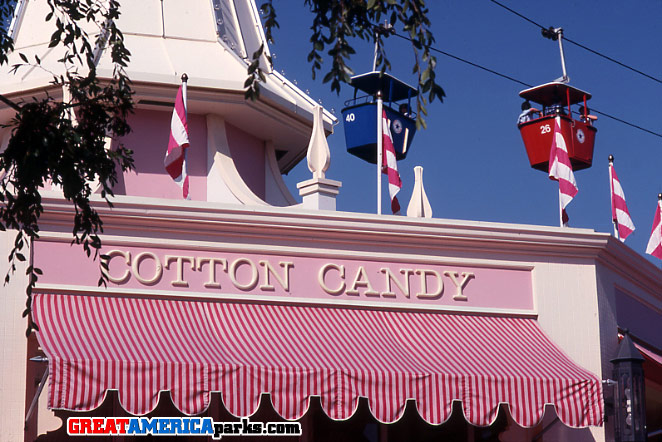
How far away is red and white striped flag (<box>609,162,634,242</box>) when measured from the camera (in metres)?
17.3

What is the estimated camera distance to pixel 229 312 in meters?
12.9

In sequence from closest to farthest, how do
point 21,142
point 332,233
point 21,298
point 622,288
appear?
point 21,142, point 21,298, point 332,233, point 622,288

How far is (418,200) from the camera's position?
17.2 m

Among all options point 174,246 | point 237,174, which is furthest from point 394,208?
point 174,246

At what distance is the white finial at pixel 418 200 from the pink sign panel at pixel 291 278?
3.18 m

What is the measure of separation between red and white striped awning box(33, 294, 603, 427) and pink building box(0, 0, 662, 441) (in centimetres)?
2

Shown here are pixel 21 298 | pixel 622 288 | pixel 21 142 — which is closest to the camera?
pixel 21 142

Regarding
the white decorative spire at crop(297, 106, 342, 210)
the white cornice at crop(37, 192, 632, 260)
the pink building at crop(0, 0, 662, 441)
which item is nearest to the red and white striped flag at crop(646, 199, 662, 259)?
the pink building at crop(0, 0, 662, 441)

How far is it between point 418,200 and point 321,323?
463 centimetres

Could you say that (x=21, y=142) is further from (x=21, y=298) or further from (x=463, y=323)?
(x=463, y=323)

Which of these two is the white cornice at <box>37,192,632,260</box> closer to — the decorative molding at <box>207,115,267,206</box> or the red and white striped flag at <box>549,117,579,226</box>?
the red and white striped flag at <box>549,117,579,226</box>

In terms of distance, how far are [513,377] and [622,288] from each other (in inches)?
137

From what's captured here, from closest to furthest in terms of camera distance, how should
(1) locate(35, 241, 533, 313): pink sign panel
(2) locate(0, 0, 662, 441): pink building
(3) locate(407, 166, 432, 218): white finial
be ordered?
(2) locate(0, 0, 662, 441): pink building
(1) locate(35, 241, 533, 313): pink sign panel
(3) locate(407, 166, 432, 218): white finial

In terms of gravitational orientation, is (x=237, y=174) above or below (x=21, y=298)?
above
